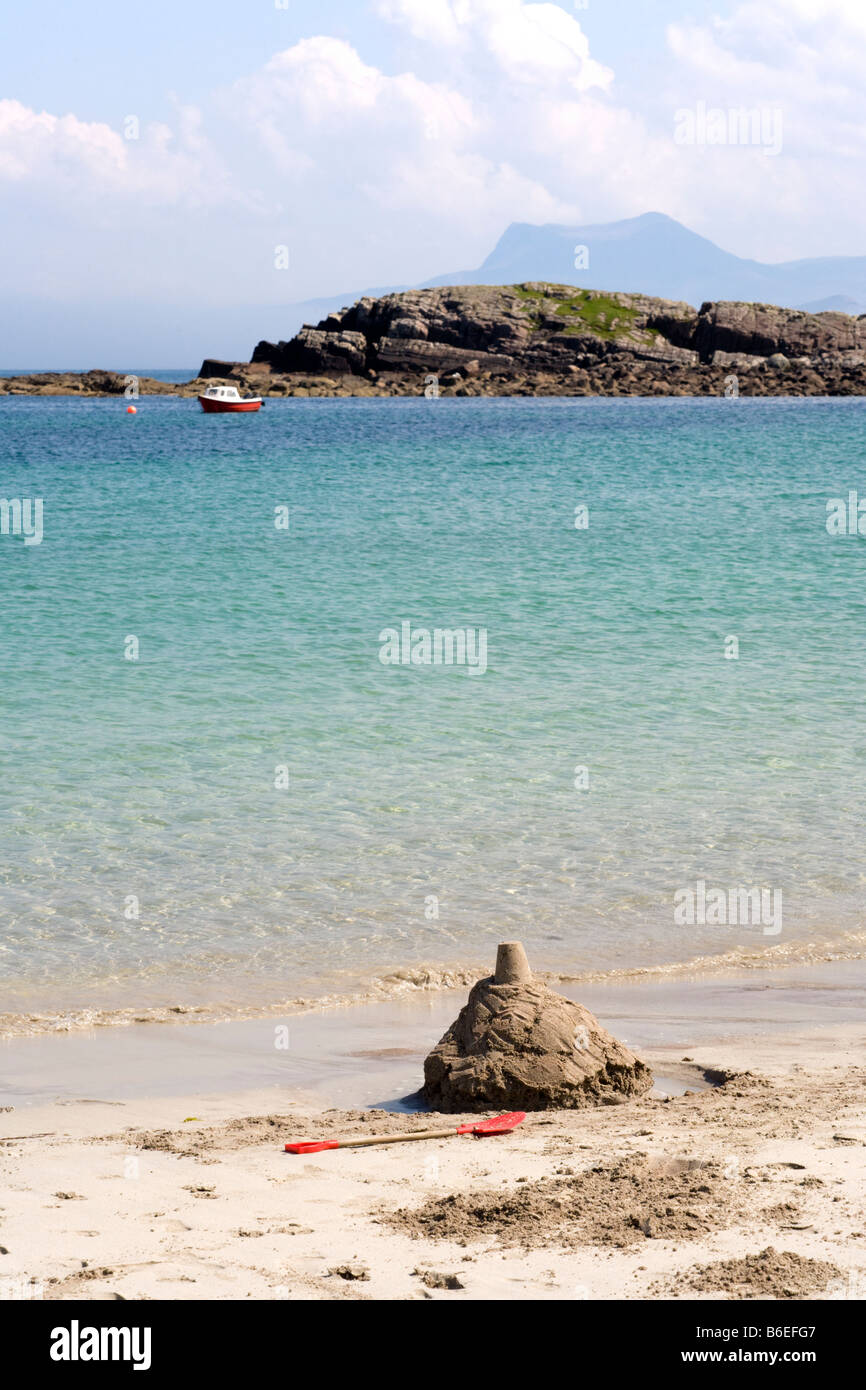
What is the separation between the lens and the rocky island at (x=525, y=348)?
12531 cm

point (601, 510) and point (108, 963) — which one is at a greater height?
point (601, 510)

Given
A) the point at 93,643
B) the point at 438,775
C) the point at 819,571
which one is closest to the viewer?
the point at 438,775

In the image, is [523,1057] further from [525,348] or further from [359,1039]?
[525,348]

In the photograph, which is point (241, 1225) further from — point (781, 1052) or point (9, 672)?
point (9, 672)

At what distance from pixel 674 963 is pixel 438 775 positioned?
483cm

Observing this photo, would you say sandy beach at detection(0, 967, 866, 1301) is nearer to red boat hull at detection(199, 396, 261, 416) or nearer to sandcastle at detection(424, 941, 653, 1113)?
sandcastle at detection(424, 941, 653, 1113)

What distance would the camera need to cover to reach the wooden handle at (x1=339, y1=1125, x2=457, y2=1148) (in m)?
6.51

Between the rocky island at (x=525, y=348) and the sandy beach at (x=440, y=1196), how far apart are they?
117910 mm

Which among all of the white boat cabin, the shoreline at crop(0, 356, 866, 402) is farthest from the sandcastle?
the shoreline at crop(0, 356, 866, 402)

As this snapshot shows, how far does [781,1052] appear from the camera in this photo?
8.04 metres

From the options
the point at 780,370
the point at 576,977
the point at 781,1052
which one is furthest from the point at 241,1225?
the point at 780,370

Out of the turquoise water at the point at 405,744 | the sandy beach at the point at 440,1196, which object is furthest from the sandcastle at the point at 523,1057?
the turquoise water at the point at 405,744

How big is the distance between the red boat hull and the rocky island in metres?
23.5

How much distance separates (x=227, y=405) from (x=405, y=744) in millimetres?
86144
